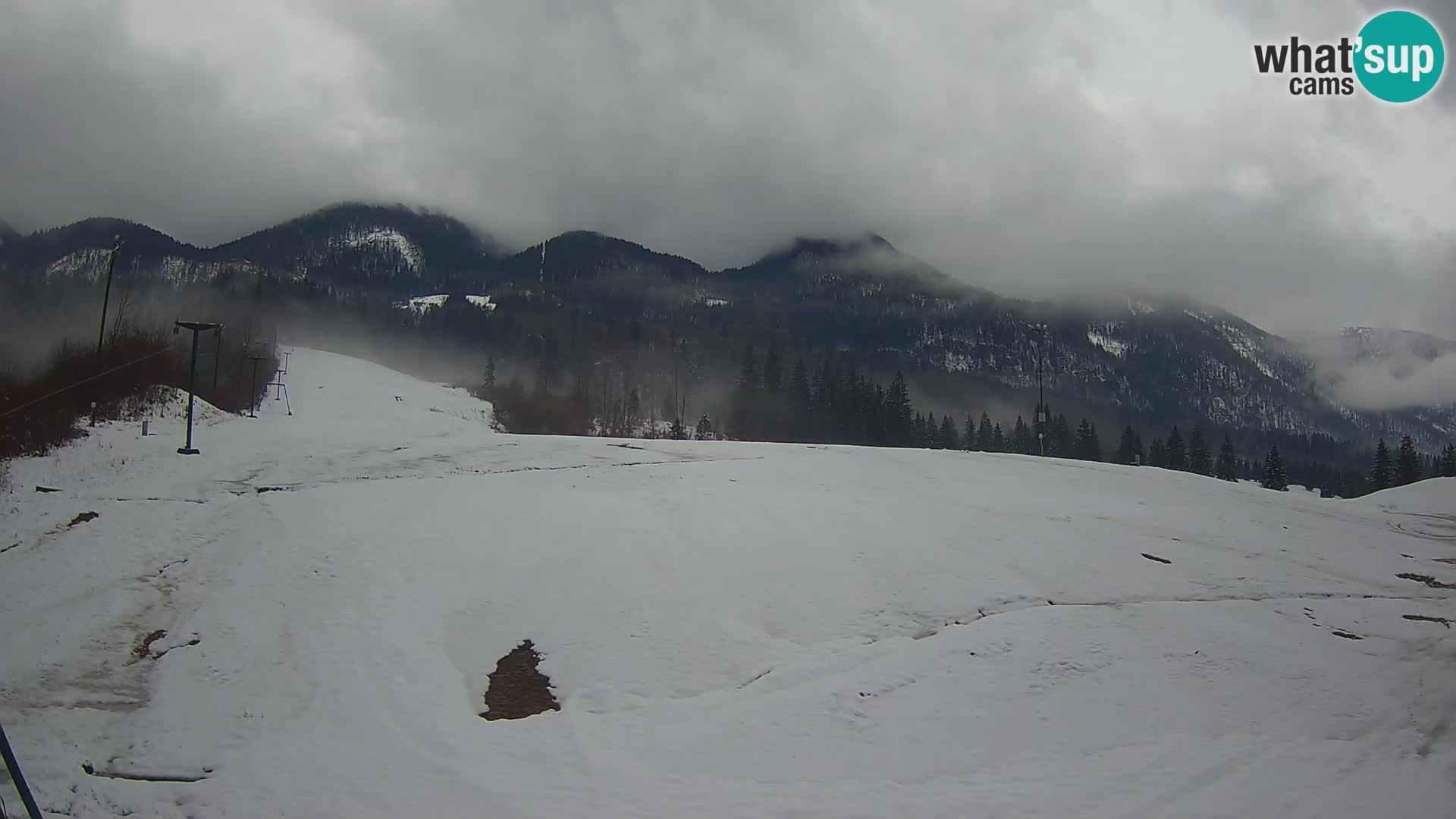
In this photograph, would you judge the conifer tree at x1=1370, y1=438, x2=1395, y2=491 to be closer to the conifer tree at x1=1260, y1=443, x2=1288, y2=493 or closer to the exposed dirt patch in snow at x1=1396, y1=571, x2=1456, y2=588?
the conifer tree at x1=1260, y1=443, x2=1288, y2=493

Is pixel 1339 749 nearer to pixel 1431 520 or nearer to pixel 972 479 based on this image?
pixel 972 479

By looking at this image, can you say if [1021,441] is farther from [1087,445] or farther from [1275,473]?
[1275,473]

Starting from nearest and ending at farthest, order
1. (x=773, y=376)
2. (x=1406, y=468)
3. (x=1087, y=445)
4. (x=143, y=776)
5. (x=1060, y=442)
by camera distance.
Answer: (x=143, y=776)
(x=1406, y=468)
(x=1087, y=445)
(x=1060, y=442)
(x=773, y=376)

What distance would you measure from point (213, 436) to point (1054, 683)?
34876 mm

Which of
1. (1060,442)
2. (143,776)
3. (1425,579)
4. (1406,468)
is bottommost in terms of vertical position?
(143,776)

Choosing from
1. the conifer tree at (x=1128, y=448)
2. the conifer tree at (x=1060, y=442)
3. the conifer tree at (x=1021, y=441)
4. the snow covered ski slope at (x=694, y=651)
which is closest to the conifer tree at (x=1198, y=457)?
the conifer tree at (x=1128, y=448)

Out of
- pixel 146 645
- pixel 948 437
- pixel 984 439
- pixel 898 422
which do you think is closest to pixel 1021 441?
pixel 984 439

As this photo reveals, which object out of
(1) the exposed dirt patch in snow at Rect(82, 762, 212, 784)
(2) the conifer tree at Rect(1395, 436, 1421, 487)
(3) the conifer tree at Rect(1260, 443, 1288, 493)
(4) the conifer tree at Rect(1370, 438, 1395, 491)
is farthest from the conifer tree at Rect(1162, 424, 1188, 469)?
(1) the exposed dirt patch in snow at Rect(82, 762, 212, 784)

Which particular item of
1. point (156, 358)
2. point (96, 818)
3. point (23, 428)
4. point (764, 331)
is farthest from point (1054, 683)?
point (764, 331)

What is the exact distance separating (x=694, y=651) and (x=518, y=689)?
3.54 meters

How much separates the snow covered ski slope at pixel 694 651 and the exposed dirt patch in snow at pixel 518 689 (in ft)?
0.85

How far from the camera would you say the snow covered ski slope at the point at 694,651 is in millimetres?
11188

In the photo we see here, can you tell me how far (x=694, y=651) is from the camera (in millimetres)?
15531

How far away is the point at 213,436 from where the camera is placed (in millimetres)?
33375
